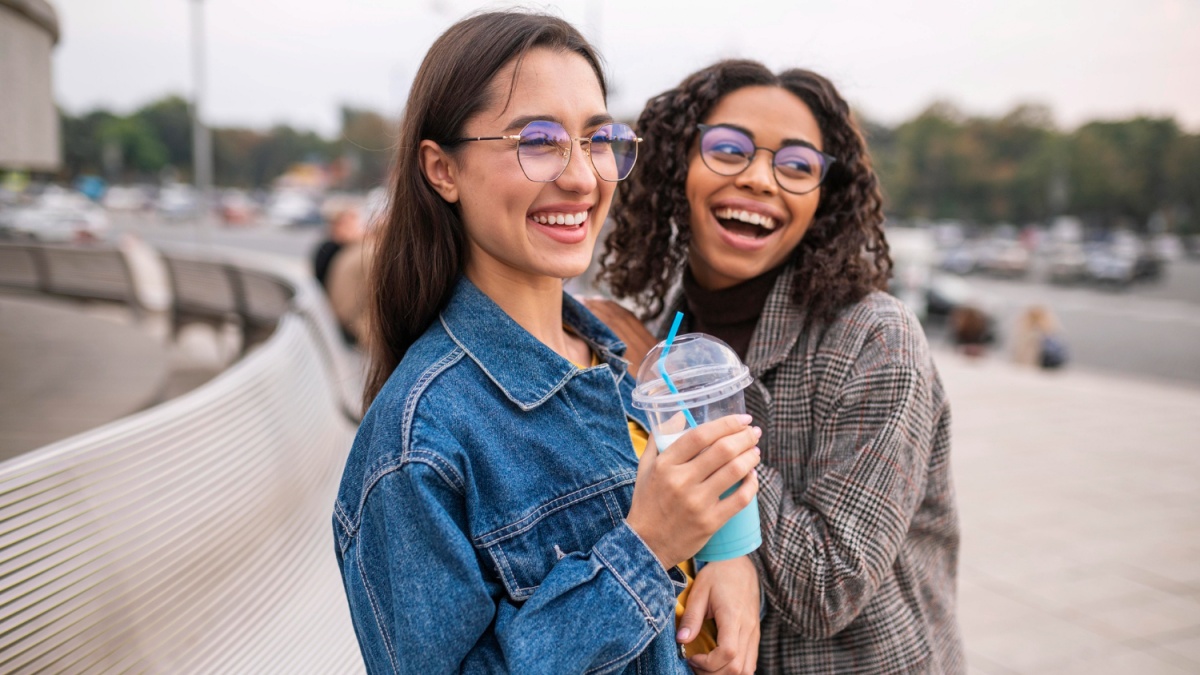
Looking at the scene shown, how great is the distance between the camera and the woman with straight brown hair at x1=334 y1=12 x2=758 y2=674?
1189 millimetres

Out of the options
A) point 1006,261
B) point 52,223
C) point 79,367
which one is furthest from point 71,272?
point 1006,261

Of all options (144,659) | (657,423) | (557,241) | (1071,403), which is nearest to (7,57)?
(144,659)

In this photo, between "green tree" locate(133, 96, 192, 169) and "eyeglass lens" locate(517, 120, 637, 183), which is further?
"green tree" locate(133, 96, 192, 169)

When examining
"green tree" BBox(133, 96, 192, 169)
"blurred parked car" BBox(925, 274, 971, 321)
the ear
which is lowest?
"green tree" BBox(133, 96, 192, 169)

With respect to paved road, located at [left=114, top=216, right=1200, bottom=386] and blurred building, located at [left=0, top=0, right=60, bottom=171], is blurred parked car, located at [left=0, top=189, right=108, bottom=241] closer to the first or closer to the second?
paved road, located at [left=114, top=216, right=1200, bottom=386]

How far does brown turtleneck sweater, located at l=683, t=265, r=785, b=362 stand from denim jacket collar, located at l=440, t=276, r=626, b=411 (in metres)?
0.66

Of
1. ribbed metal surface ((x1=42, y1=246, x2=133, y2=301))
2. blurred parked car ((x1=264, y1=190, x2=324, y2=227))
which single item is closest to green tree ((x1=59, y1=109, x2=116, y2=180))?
blurred parked car ((x1=264, y1=190, x2=324, y2=227))

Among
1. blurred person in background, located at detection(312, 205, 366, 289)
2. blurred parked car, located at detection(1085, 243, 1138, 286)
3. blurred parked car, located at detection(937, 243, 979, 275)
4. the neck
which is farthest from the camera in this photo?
blurred parked car, located at detection(937, 243, 979, 275)

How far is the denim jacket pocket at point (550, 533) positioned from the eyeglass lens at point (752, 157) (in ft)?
2.74

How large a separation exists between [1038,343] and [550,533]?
12.4 metres

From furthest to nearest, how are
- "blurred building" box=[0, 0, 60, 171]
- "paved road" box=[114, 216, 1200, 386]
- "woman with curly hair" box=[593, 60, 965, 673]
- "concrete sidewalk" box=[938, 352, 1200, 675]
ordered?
"paved road" box=[114, 216, 1200, 386], "concrete sidewalk" box=[938, 352, 1200, 675], "blurred building" box=[0, 0, 60, 171], "woman with curly hair" box=[593, 60, 965, 673]

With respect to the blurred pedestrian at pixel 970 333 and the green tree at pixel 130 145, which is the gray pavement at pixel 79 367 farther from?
the green tree at pixel 130 145

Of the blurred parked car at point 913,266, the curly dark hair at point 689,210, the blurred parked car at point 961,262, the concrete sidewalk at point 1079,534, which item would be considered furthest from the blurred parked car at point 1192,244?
the curly dark hair at point 689,210

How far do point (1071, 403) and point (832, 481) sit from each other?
799 centimetres
